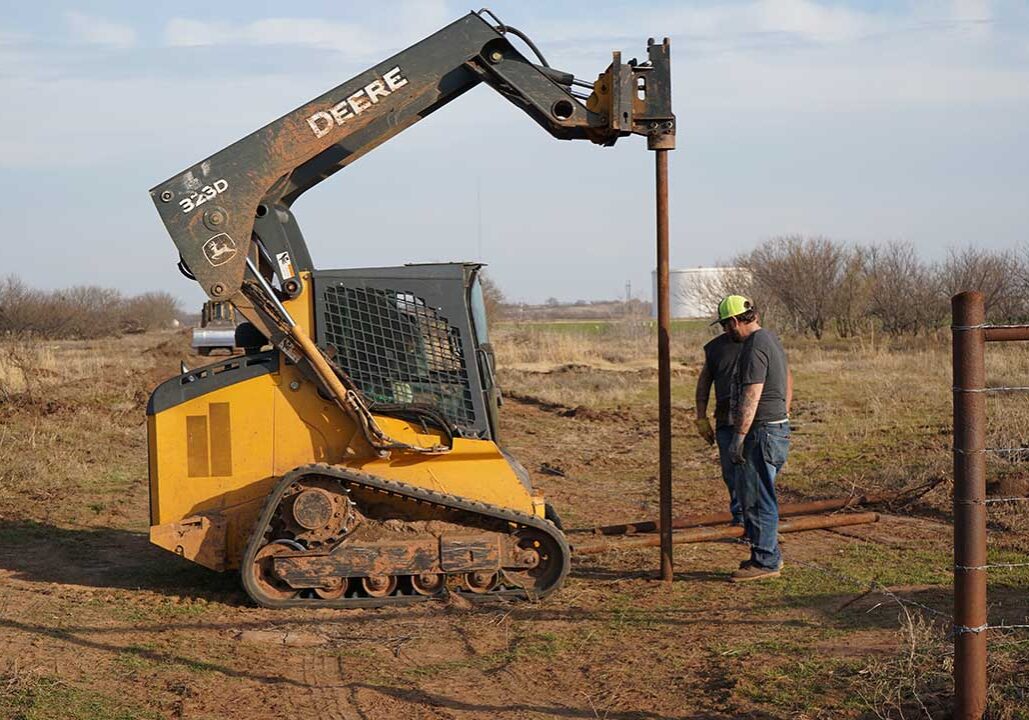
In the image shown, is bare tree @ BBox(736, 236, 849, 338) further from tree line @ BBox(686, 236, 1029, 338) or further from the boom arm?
the boom arm

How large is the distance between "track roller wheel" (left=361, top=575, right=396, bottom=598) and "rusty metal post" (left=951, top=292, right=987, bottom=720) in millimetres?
3816

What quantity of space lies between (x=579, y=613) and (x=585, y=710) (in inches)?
71.0

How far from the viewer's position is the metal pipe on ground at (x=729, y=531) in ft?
28.9

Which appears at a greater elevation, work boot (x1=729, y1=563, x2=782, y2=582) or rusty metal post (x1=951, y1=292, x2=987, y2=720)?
rusty metal post (x1=951, y1=292, x2=987, y2=720)

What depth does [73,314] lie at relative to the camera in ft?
176

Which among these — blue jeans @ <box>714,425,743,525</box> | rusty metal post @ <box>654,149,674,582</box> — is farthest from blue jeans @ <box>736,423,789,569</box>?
rusty metal post @ <box>654,149,674,582</box>

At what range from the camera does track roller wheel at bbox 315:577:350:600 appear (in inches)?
295

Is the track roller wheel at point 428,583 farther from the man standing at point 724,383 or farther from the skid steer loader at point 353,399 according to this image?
the man standing at point 724,383

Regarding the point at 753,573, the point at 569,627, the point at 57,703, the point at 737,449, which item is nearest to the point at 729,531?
the point at 753,573

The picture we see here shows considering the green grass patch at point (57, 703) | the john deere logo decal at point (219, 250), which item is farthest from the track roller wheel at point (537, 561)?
the green grass patch at point (57, 703)

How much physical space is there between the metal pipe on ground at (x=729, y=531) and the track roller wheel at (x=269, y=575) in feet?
7.43

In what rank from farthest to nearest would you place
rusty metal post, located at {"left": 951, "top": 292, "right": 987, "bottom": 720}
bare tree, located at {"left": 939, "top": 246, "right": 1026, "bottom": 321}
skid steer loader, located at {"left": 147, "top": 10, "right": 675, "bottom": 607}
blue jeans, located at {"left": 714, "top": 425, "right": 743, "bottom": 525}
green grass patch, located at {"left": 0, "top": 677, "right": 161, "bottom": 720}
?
bare tree, located at {"left": 939, "top": 246, "right": 1026, "bottom": 321}
blue jeans, located at {"left": 714, "top": 425, "right": 743, "bottom": 525}
skid steer loader, located at {"left": 147, "top": 10, "right": 675, "bottom": 607}
green grass patch, located at {"left": 0, "top": 677, "right": 161, "bottom": 720}
rusty metal post, located at {"left": 951, "top": 292, "right": 987, "bottom": 720}

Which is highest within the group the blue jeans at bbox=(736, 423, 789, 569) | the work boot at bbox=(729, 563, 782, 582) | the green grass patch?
the blue jeans at bbox=(736, 423, 789, 569)

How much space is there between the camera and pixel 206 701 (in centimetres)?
566
